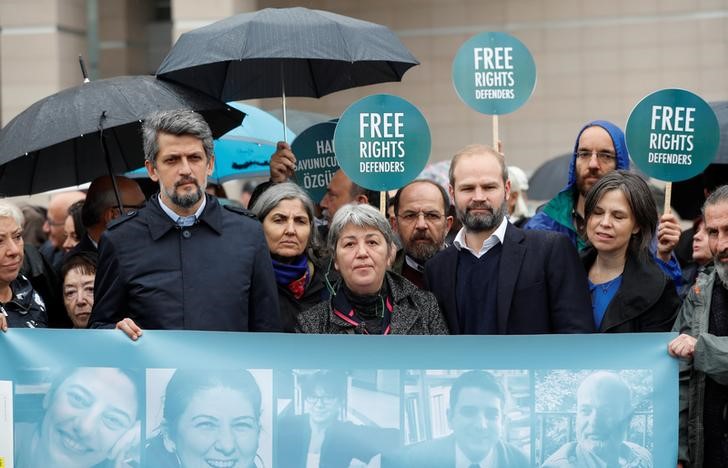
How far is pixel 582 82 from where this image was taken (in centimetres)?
1770

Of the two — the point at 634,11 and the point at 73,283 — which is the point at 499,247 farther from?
the point at 634,11

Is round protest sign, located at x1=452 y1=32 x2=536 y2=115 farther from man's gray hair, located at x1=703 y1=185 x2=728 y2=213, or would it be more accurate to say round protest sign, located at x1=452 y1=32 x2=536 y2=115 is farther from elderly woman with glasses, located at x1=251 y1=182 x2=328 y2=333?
man's gray hair, located at x1=703 y1=185 x2=728 y2=213

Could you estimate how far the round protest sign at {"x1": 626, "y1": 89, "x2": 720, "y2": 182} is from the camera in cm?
619

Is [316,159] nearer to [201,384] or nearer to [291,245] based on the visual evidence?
[291,245]

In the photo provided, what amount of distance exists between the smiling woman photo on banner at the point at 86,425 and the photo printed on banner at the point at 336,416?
2.03 ft

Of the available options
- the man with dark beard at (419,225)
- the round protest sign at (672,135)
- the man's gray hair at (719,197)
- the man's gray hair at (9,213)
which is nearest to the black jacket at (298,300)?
the man with dark beard at (419,225)

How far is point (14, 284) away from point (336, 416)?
1.72 meters

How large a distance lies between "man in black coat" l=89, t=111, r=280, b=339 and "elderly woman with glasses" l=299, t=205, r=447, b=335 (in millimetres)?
290

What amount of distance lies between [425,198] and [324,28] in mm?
1071

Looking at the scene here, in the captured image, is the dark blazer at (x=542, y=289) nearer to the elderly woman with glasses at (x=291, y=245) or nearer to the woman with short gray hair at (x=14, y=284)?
the elderly woman with glasses at (x=291, y=245)

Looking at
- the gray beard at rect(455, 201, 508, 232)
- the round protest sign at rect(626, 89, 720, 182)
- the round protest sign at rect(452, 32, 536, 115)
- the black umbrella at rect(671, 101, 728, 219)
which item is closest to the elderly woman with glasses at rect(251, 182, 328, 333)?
the gray beard at rect(455, 201, 508, 232)

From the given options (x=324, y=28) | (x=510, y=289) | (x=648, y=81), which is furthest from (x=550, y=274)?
(x=648, y=81)

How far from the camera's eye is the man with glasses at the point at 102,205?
6836mm

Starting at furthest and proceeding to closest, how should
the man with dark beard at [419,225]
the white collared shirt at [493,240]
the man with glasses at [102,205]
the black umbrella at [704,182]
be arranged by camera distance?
1. the black umbrella at [704,182]
2. the man with glasses at [102,205]
3. the man with dark beard at [419,225]
4. the white collared shirt at [493,240]
